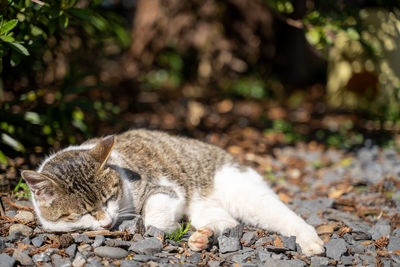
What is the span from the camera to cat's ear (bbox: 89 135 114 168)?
10.2 ft

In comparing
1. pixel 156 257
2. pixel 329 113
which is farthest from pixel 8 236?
pixel 329 113

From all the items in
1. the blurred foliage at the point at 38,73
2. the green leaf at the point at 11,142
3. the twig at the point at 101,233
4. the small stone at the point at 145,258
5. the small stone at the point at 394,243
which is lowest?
the small stone at the point at 145,258

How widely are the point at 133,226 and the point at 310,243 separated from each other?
4.69ft

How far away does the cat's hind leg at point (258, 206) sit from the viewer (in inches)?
123

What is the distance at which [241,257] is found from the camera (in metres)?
2.96

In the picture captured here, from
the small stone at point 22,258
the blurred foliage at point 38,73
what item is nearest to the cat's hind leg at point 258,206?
the small stone at point 22,258

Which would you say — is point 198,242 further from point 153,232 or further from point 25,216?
point 25,216

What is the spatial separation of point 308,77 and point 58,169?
761 centimetres

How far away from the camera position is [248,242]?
319 cm

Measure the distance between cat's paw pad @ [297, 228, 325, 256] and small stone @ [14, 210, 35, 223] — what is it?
227cm

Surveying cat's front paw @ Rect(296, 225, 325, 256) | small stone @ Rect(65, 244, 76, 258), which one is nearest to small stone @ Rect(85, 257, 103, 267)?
small stone @ Rect(65, 244, 76, 258)

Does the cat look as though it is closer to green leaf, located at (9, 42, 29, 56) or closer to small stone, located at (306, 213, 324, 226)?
small stone, located at (306, 213, 324, 226)

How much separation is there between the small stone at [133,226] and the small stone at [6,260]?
2.69ft

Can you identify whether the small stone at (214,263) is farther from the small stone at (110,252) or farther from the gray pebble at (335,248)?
the gray pebble at (335,248)
